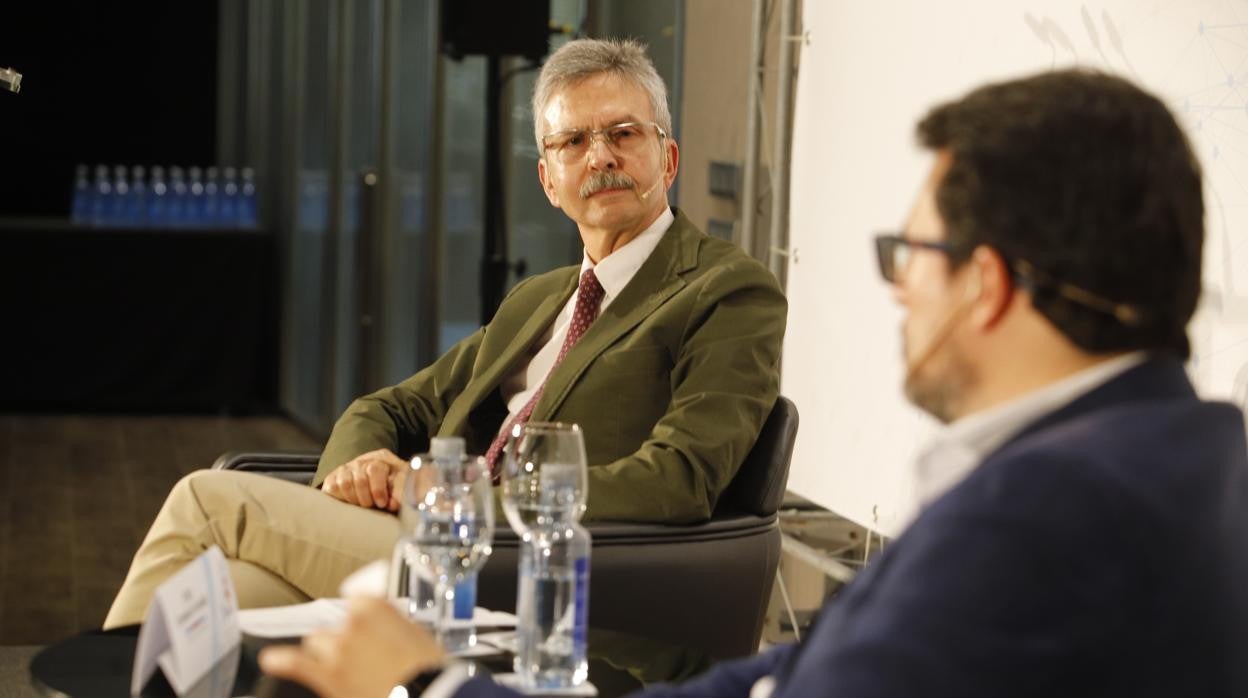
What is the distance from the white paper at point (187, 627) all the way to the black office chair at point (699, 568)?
1.68ft

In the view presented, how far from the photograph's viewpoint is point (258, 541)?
2.57 metres

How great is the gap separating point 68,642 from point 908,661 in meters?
1.40

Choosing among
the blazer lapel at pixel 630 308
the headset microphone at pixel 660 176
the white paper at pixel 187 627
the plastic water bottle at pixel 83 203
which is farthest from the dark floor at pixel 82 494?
the white paper at pixel 187 627

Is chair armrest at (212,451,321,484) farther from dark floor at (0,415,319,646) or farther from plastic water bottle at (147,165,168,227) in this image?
plastic water bottle at (147,165,168,227)

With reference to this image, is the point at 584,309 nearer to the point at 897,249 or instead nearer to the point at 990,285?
the point at 897,249

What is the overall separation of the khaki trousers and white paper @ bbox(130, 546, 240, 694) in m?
0.55

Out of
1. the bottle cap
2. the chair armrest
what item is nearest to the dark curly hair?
the bottle cap

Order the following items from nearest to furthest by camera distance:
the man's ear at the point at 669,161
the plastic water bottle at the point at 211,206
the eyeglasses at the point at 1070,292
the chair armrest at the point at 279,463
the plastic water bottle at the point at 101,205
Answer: the eyeglasses at the point at 1070,292
the chair armrest at the point at 279,463
the man's ear at the point at 669,161
the plastic water bottle at the point at 101,205
the plastic water bottle at the point at 211,206

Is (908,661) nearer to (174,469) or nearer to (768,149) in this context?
(768,149)

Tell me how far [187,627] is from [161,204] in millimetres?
7354

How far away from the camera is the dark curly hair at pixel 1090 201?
121 cm

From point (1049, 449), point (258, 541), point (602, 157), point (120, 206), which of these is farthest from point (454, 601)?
point (120, 206)

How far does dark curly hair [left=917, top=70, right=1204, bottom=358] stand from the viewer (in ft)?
3.96

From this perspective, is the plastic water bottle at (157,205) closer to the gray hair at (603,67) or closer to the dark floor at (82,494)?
the dark floor at (82,494)
